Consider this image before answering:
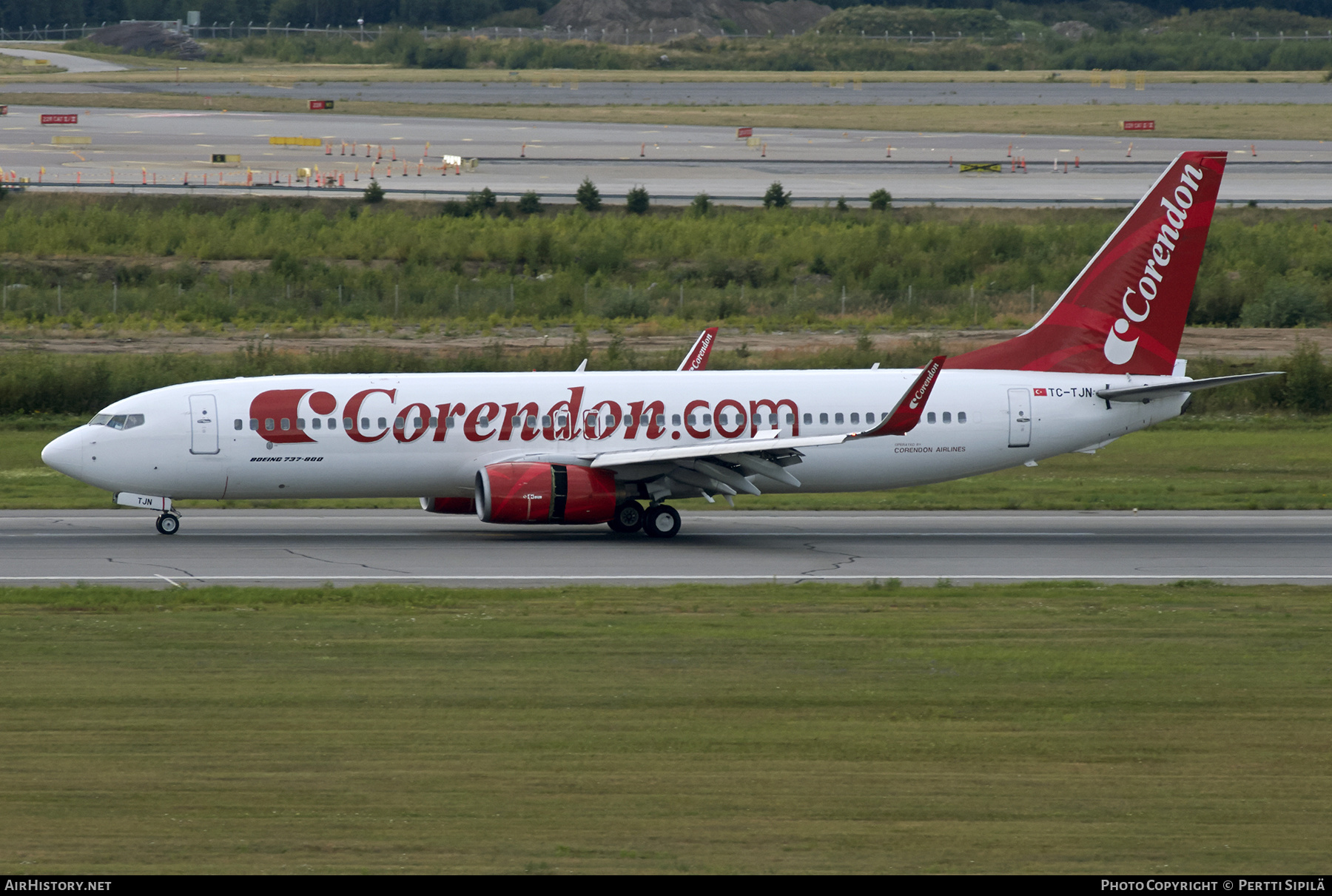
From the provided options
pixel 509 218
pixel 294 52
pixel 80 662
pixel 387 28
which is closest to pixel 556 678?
pixel 80 662

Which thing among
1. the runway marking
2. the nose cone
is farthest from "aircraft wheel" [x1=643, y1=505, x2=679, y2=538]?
the nose cone

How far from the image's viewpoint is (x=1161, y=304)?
3559 cm

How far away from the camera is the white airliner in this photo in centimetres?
3234

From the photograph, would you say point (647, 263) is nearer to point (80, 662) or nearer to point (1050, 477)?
point (1050, 477)

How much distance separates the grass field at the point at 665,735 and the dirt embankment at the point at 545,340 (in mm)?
34460

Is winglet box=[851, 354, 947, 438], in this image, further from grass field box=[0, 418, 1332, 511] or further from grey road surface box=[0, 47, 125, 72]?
grey road surface box=[0, 47, 125, 72]

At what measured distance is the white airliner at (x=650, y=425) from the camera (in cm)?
3234

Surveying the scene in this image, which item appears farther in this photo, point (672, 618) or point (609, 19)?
point (609, 19)

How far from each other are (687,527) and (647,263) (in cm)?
4046

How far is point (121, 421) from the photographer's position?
32688 mm

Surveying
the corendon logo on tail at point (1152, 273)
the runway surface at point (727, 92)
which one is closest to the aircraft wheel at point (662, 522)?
the corendon logo on tail at point (1152, 273)

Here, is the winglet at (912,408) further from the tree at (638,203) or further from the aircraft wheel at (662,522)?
the tree at (638,203)

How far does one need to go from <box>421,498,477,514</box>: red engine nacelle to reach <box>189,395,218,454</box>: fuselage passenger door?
4.62m

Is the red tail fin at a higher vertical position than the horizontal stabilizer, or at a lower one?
higher
